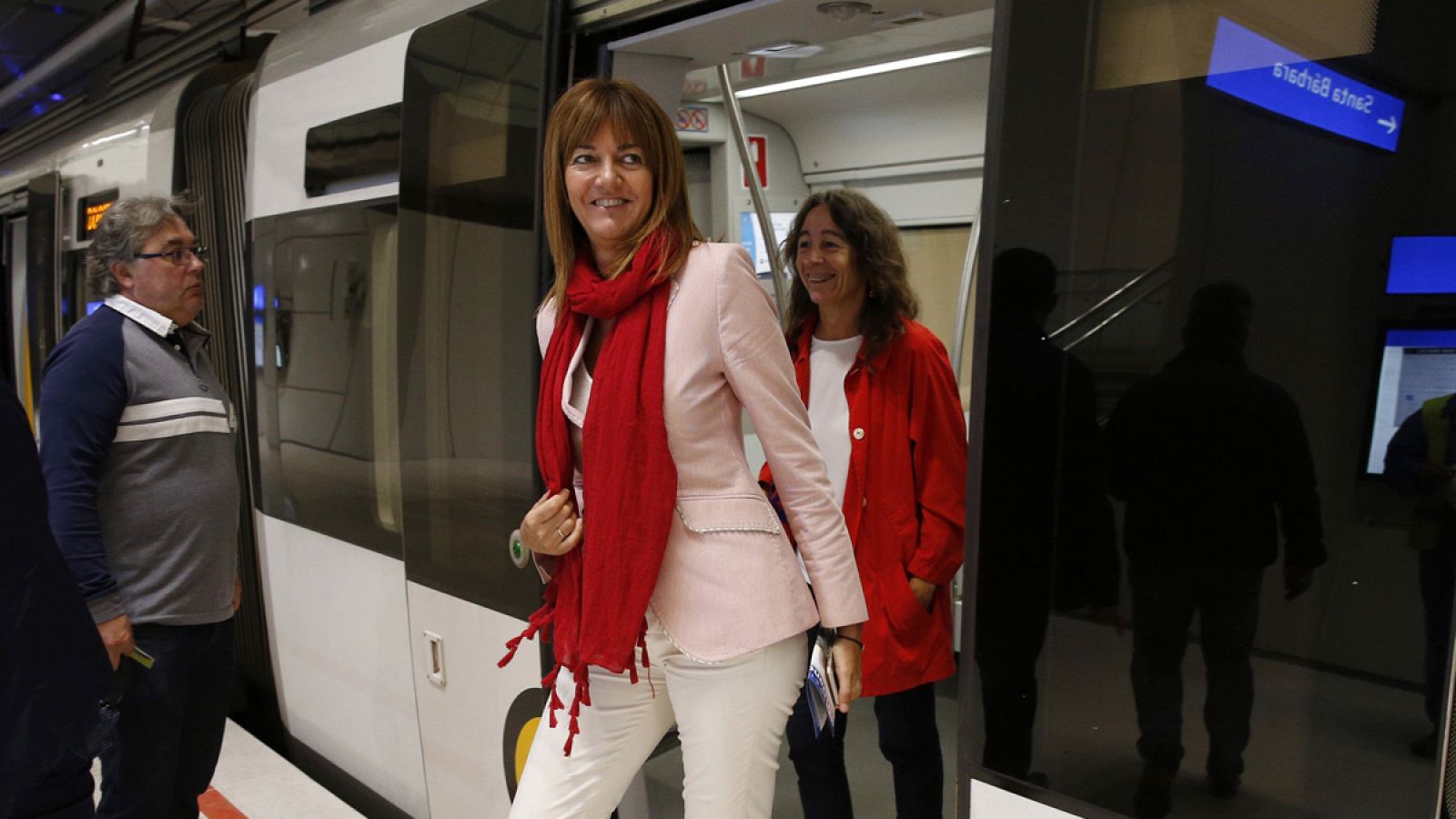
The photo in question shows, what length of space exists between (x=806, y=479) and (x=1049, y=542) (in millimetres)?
368

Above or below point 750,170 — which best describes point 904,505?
below

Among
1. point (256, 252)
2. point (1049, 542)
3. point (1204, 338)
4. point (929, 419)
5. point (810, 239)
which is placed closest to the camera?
point (1204, 338)

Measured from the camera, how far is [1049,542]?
5.04 feet

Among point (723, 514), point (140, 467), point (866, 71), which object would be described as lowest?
point (140, 467)

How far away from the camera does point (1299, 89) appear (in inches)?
51.5

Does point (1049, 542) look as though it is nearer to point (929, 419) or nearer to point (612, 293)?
point (612, 293)

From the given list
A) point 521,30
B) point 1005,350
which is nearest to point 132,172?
point 521,30

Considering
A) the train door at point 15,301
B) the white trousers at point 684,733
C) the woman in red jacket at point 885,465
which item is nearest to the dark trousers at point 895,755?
the woman in red jacket at point 885,465

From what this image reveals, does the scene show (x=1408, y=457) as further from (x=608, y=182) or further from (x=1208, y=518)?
(x=608, y=182)

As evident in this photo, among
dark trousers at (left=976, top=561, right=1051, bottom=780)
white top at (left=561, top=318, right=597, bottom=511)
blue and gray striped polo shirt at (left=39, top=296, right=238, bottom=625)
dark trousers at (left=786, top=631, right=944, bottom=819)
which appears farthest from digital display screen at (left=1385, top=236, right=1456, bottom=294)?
blue and gray striped polo shirt at (left=39, top=296, right=238, bottom=625)

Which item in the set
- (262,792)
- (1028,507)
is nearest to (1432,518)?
(1028,507)

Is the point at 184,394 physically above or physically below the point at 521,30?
below

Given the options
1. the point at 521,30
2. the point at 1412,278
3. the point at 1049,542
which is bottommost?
the point at 1049,542

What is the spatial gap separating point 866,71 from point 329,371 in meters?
3.06
